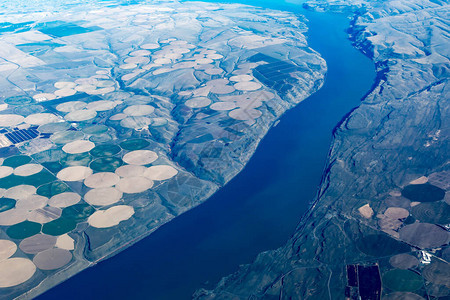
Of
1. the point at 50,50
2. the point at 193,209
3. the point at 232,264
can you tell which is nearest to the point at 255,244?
the point at 232,264

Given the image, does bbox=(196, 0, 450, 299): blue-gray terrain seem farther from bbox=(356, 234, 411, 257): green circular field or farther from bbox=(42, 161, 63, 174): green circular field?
bbox=(42, 161, 63, 174): green circular field

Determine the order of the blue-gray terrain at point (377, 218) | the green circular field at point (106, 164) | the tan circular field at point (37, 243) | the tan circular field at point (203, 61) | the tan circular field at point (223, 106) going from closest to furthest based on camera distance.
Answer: the blue-gray terrain at point (377, 218), the tan circular field at point (37, 243), the green circular field at point (106, 164), the tan circular field at point (223, 106), the tan circular field at point (203, 61)

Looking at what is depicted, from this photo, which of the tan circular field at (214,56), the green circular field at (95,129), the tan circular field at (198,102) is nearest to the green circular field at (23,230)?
the green circular field at (95,129)

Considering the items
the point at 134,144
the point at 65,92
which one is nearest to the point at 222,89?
the point at 134,144

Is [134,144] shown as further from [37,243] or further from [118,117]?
[37,243]

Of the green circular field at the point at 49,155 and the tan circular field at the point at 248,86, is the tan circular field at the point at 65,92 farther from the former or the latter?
the tan circular field at the point at 248,86

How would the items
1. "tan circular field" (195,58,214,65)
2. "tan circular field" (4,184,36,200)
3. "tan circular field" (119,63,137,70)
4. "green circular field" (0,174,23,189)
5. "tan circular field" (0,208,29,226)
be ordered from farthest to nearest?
"tan circular field" (119,63,137,70)
"tan circular field" (195,58,214,65)
"green circular field" (0,174,23,189)
"tan circular field" (4,184,36,200)
"tan circular field" (0,208,29,226)

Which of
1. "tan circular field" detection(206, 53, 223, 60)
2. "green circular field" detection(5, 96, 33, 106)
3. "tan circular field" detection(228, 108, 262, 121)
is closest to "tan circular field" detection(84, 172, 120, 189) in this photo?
"tan circular field" detection(228, 108, 262, 121)
